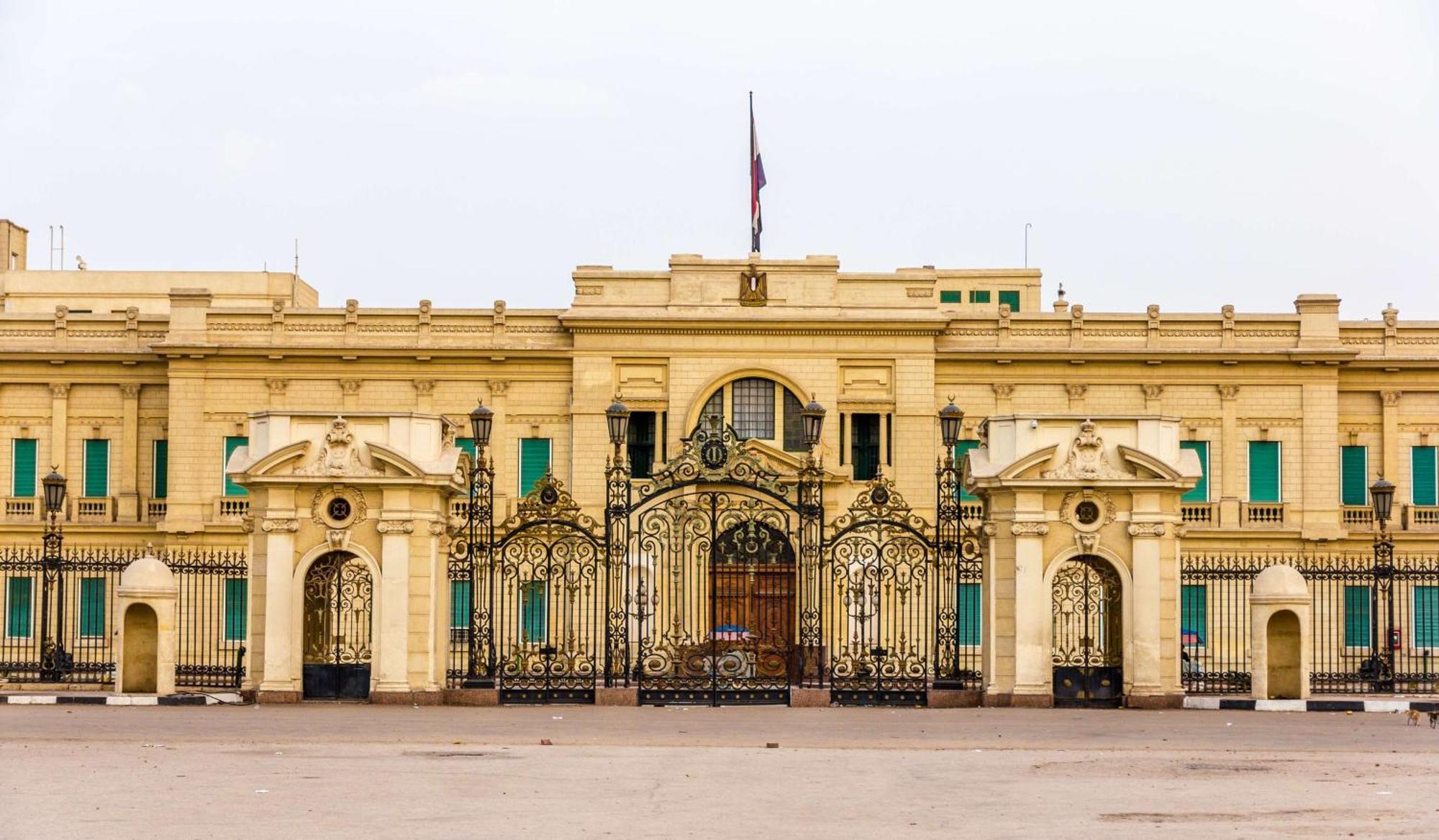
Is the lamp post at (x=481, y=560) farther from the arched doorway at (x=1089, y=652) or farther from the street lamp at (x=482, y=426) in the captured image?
the arched doorway at (x=1089, y=652)

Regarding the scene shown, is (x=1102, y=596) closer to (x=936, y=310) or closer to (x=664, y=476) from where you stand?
(x=664, y=476)

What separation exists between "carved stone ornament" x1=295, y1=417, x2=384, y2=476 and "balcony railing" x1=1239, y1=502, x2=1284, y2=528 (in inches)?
1091

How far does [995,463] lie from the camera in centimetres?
2797

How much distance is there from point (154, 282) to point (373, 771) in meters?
50.5

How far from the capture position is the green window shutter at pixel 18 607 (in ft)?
155

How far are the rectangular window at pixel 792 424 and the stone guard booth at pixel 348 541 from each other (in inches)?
850

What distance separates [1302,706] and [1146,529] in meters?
3.46

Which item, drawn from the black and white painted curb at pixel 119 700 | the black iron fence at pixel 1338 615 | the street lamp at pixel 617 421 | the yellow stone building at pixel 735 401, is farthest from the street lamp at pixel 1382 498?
the black and white painted curb at pixel 119 700

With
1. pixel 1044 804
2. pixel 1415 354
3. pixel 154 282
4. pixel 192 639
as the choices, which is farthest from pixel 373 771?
pixel 154 282

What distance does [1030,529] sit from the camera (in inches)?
1077

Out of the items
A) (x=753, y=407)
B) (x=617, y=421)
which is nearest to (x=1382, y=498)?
(x=617, y=421)

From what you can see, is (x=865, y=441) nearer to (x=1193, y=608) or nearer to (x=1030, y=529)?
(x=1193, y=608)

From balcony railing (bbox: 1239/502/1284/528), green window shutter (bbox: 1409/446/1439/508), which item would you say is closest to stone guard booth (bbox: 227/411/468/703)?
balcony railing (bbox: 1239/502/1284/528)

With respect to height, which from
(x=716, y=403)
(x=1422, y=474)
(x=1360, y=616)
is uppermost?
(x=716, y=403)
